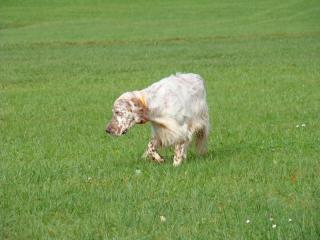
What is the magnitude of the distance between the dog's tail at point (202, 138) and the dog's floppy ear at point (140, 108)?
1050 millimetres

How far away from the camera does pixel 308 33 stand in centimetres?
4003

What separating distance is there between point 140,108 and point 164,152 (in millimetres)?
1527

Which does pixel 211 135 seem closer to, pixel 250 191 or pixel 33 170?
pixel 33 170

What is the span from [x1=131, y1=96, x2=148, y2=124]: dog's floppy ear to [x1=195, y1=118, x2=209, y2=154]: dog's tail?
105 centimetres

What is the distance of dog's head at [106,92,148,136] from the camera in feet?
33.7

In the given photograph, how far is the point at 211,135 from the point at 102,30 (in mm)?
35236

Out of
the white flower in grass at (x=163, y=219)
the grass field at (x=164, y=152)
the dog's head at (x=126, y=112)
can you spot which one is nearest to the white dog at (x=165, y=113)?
the dog's head at (x=126, y=112)

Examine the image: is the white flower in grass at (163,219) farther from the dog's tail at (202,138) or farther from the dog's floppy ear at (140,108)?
the dog's tail at (202,138)

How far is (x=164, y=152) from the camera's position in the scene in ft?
38.3

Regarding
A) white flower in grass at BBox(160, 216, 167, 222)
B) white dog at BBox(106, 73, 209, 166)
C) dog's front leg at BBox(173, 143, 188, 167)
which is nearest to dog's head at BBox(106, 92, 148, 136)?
white dog at BBox(106, 73, 209, 166)

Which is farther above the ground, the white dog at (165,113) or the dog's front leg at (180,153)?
the white dog at (165,113)

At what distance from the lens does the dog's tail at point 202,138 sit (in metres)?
11.1

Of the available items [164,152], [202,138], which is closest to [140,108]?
[202,138]

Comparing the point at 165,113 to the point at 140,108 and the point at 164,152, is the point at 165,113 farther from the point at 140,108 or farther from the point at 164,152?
the point at 164,152
